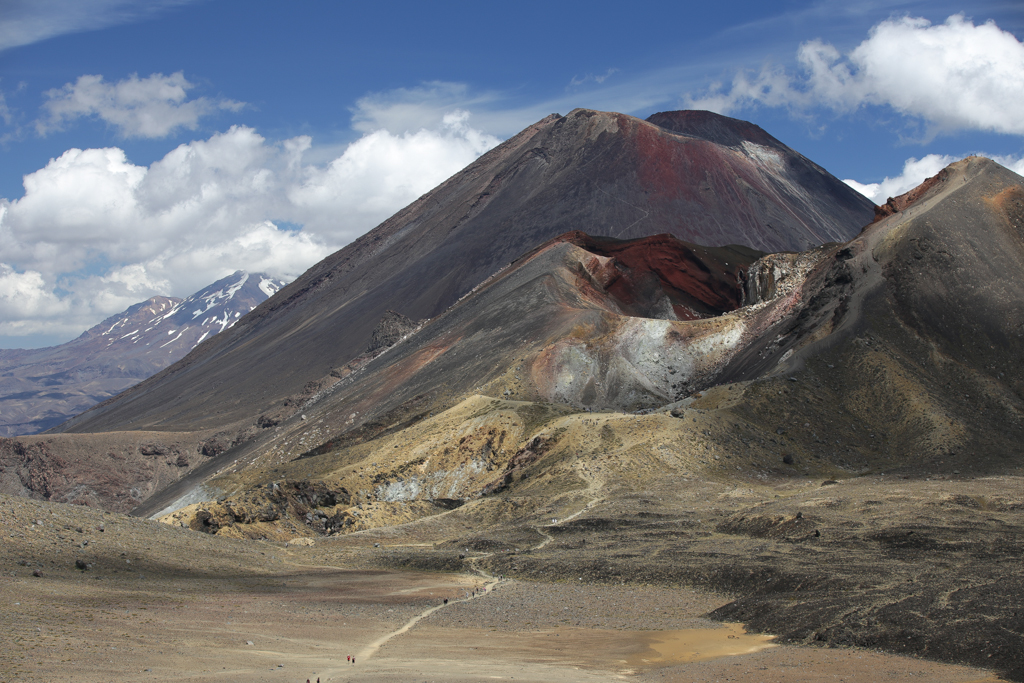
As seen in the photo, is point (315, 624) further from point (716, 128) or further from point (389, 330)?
point (716, 128)

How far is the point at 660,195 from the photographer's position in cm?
11762

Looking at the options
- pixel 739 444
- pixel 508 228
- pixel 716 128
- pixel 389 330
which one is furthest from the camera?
pixel 716 128

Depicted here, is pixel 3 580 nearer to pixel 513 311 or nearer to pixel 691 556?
pixel 691 556

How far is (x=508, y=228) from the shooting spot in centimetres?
11894

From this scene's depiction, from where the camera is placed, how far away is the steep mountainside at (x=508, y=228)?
106688 mm

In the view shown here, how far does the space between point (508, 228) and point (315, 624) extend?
329 feet

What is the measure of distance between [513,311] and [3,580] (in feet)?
166

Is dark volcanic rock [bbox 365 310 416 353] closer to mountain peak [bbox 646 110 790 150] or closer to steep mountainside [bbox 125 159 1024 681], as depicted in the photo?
steep mountainside [bbox 125 159 1024 681]

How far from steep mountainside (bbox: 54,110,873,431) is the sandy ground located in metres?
66.8

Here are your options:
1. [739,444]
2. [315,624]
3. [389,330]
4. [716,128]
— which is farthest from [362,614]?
[716,128]

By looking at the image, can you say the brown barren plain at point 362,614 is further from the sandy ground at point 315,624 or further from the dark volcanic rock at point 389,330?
the dark volcanic rock at point 389,330

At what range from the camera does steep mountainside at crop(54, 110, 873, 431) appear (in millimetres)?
106688

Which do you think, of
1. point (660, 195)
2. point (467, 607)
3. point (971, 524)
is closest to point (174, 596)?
point (467, 607)

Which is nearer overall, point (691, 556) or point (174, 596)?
point (174, 596)
